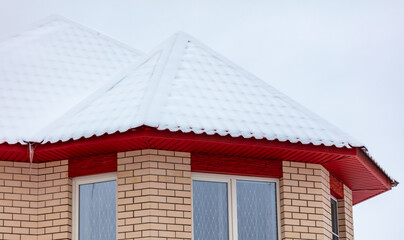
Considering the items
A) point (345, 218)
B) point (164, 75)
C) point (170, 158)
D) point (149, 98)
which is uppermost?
point (164, 75)

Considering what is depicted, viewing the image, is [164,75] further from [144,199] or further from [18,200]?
[18,200]

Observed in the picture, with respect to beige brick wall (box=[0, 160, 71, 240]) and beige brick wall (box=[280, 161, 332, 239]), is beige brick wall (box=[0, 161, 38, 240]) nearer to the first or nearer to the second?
beige brick wall (box=[0, 160, 71, 240])

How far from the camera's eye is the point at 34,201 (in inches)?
492

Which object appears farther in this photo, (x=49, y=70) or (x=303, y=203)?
(x=49, y=70)

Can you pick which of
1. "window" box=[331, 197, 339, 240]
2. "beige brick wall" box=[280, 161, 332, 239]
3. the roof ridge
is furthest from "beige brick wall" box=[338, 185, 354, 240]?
the roof ridge

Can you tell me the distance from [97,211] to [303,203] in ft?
8.86

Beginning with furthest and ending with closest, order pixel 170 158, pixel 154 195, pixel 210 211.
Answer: pixel 210 211
pixel 170 158
pixel 154 195

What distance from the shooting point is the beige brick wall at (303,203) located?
12445 mm

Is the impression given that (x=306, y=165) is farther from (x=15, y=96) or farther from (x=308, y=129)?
(x=15, y=96)

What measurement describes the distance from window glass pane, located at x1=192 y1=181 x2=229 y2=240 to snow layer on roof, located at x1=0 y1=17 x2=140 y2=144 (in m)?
2.16

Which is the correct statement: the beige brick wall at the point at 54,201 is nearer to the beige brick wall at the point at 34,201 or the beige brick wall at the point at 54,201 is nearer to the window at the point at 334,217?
the beige brick wall at the point at 34,201

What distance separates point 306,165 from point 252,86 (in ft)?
A: 4.46

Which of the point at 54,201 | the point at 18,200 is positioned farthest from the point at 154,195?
the point at 18,200

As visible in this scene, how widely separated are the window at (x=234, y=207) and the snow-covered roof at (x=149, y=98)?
0.86m
